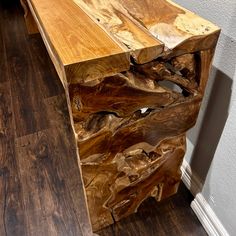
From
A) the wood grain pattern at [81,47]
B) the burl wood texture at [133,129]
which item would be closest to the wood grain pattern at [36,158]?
the burl wood texture at [133,129]

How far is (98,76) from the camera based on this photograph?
555mm

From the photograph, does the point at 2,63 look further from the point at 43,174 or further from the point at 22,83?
the point at 43,174

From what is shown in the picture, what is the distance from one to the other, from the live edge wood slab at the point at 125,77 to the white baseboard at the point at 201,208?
0.23m

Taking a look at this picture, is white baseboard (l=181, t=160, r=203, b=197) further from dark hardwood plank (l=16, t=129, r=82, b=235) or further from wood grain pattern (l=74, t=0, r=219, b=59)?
wood grain pattern (l=74, t=0, r=219, b=59)

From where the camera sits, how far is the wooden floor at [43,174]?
1079mm

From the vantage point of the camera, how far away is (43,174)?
1293 millimetres

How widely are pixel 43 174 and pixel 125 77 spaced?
89 centimetres

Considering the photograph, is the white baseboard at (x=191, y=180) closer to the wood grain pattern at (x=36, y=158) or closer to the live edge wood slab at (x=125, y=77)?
the live edge wood slab at (x=125, y=77)

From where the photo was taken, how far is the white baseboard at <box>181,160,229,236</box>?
981 millimetres

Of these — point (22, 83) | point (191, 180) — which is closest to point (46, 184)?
point (191, 180)

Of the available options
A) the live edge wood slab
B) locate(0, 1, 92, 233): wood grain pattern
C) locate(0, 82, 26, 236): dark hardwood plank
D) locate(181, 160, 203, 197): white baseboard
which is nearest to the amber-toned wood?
locate(0, 1, 92, 233): wood grain pattern

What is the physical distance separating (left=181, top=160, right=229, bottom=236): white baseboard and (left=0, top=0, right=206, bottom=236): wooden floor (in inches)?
1.4

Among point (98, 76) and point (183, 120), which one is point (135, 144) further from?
point (98, 76)

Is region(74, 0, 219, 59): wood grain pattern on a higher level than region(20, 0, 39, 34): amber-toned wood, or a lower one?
higher
